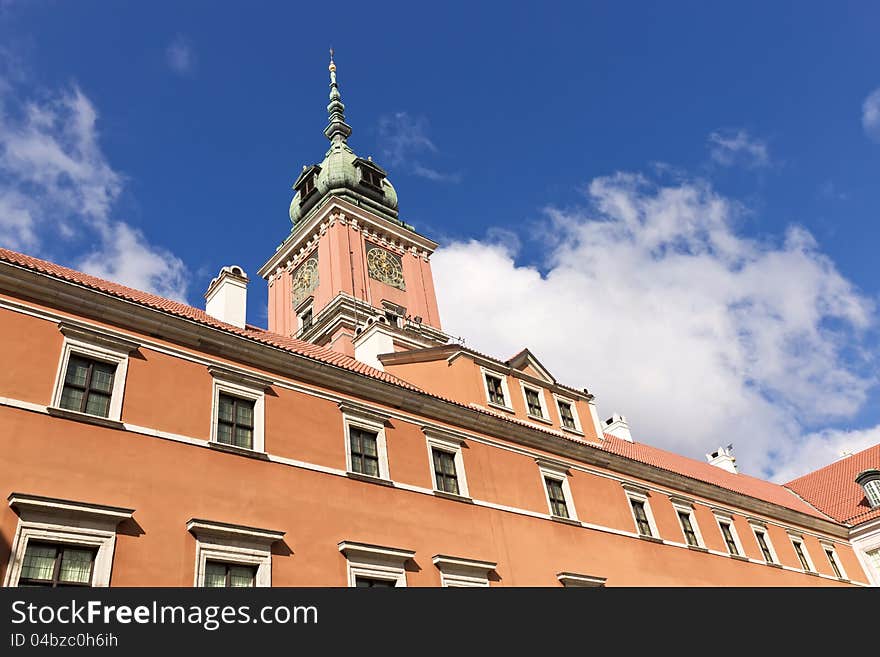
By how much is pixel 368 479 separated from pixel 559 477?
7397mm

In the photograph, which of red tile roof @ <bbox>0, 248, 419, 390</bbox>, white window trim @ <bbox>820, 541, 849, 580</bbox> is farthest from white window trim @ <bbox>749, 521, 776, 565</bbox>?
red tile roof @ <bbox>0, 248, 419, 390</bbox>

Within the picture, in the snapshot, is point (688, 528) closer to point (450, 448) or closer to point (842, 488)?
point (450, 448)

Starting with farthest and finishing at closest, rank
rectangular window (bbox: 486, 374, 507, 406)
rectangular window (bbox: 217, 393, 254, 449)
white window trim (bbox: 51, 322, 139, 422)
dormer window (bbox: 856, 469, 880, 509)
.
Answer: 1. dormer window (bbox: 856, 469, 880, 509)
2. rectangular window (bbox: 486, 374, 507, 406)
3. rectangular window (bbox: 217, 393, 254, 449)
4. white window trim (bbox: 51, 322, 139, 422)

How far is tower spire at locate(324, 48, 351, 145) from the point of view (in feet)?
212

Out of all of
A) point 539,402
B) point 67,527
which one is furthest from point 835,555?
point 67,527

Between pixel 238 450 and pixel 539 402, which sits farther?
pixel 539 402

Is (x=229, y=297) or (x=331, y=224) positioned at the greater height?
(x=331, y=224)

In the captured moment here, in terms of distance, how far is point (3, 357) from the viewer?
14.2 meters

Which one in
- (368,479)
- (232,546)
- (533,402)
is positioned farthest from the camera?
(533,402)

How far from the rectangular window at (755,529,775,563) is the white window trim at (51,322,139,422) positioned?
24.2 metres

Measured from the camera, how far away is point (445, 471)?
20.2m

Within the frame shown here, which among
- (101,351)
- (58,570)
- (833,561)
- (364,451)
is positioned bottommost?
(58,570)

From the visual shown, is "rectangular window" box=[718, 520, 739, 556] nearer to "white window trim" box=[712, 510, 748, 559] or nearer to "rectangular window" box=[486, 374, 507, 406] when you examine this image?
"white window trim" box=[712, 510, 748, 559]

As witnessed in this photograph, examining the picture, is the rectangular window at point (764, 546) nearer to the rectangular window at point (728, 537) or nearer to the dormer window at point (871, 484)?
the rectangular window at point (728, 537)
